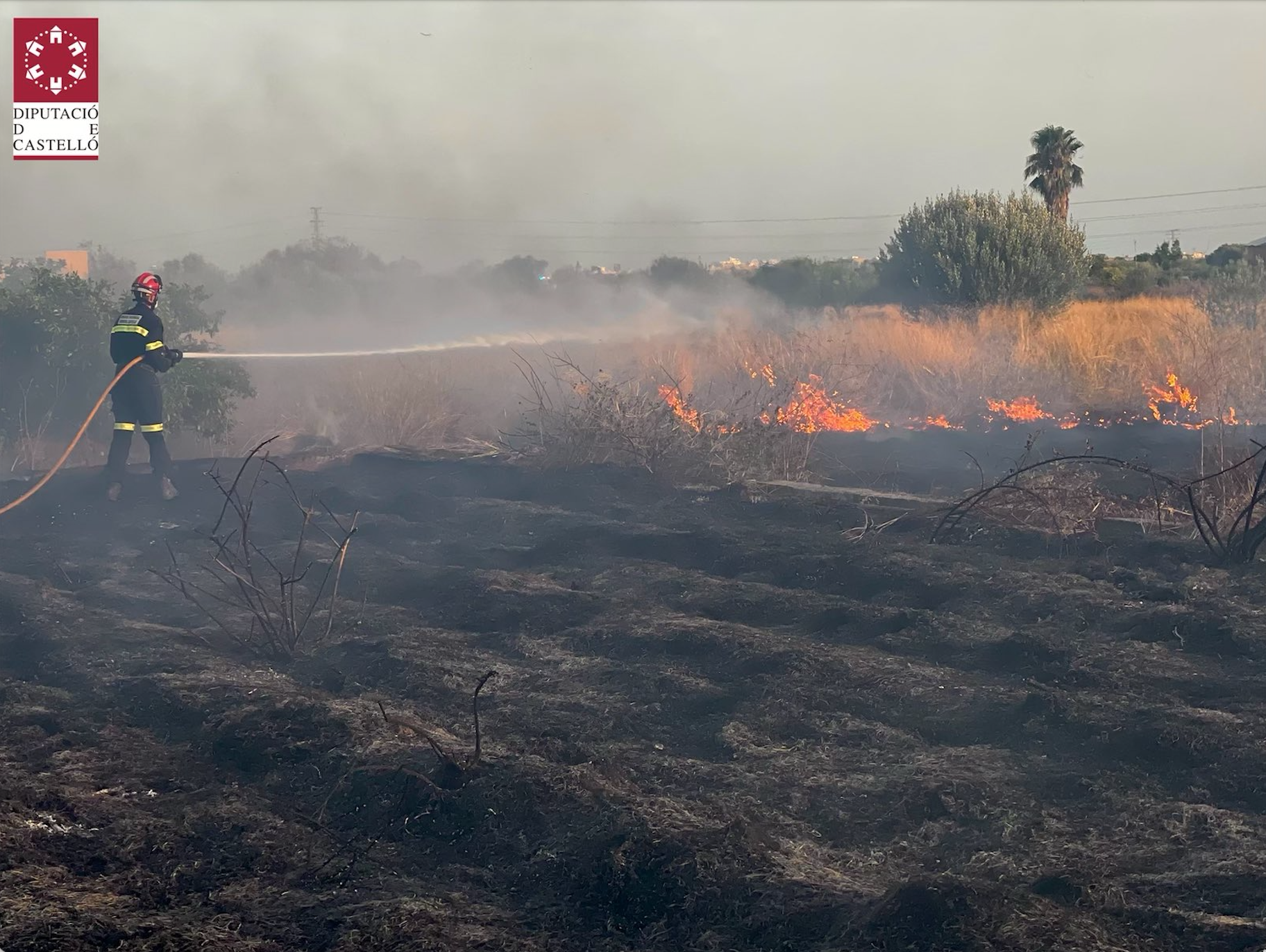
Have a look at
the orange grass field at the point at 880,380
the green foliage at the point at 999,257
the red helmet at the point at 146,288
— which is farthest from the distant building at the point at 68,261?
the green foliage at the point at 999,257

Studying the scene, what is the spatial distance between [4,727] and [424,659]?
196 cm

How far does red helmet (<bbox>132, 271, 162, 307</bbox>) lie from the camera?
10.2 m

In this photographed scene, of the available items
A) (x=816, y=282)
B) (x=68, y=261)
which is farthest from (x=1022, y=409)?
(x=68, y=261)

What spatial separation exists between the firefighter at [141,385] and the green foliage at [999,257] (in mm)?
12764

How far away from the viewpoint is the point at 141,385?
10.3m

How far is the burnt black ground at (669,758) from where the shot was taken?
325 cm

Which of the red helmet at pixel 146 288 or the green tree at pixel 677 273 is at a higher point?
the green tree at pixel 677 273

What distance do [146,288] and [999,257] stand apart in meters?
13.3

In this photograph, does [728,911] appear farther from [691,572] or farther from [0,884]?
A: [691,572]

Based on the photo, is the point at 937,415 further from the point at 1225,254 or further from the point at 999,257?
the point at 1225,254

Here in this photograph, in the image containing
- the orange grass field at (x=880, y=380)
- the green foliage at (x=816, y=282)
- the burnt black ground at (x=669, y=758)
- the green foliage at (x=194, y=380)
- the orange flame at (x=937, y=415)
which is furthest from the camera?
the green foliage at (x=816, y=282)

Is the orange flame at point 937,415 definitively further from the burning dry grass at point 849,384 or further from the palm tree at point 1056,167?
the palm tree at point 1056,167

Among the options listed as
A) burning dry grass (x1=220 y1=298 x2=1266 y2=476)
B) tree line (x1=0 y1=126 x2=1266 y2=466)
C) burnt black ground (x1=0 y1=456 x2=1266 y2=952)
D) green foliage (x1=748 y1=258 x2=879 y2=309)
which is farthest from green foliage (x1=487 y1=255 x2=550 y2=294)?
burnt black ground (x1=0 y1=456 x2=1266 y2=952)

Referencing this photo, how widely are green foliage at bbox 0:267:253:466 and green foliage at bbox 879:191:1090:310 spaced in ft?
39.6
